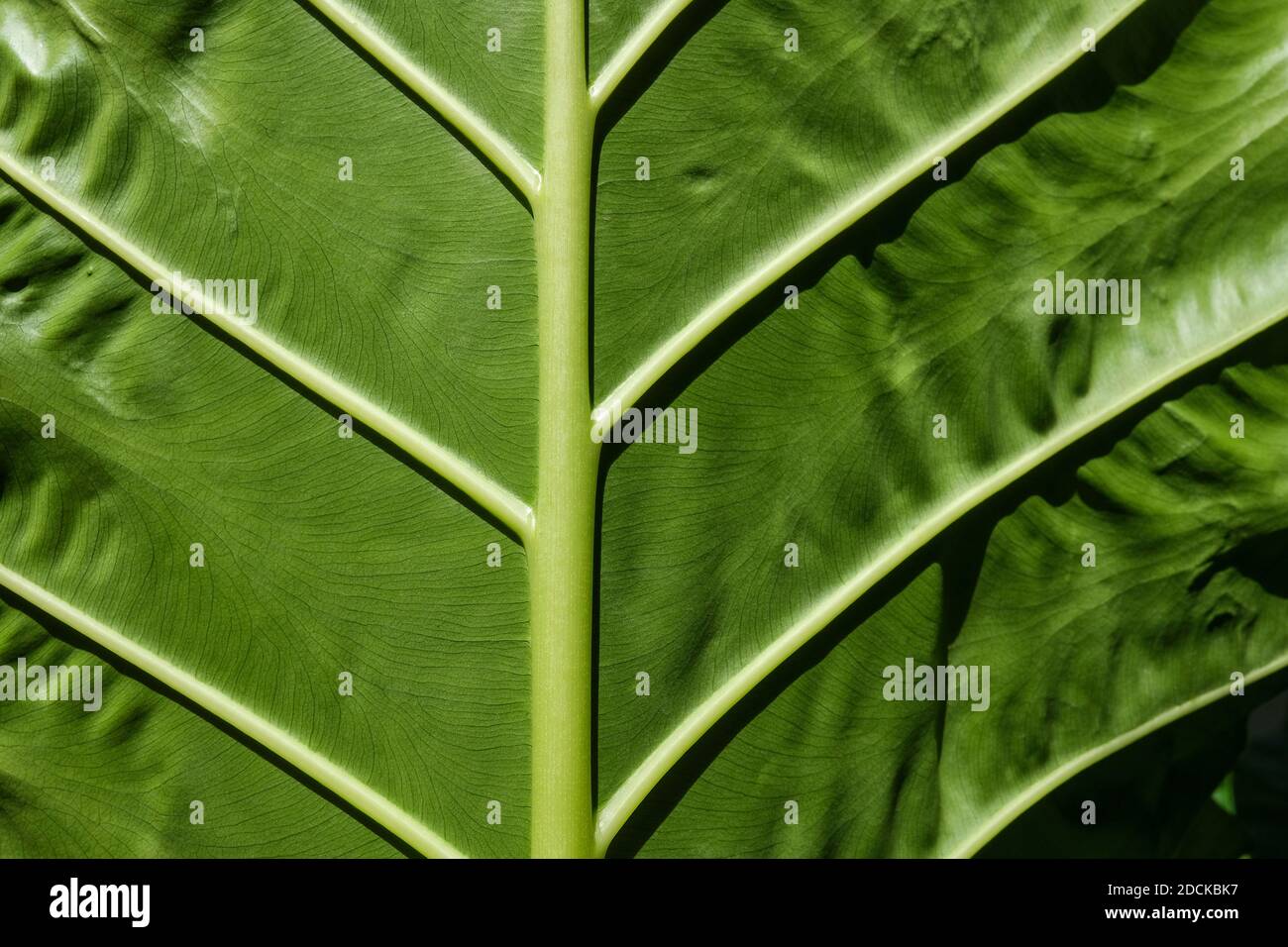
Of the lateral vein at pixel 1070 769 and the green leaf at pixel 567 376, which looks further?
the lateral vein at pixel 1070 769

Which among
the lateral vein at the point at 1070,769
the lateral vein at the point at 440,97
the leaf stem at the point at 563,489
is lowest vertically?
the lateral vein at the point at 1070,769

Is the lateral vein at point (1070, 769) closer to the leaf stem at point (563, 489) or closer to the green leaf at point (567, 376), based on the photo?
the green leaf at point (567, 376)

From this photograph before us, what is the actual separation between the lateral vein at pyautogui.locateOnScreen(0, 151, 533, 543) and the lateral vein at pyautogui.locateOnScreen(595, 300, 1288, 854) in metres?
0.26

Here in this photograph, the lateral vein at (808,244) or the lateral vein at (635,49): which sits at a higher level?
the lateral vein at (635,49)

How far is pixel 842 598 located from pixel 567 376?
1.19ft

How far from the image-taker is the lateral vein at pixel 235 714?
37.0 inches

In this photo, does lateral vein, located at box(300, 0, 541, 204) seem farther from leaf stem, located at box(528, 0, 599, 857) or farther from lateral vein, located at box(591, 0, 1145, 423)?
lateral vein, located at box(591, 0, 1145, 423)

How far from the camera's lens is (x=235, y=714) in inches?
37.4

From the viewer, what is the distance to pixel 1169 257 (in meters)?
1.00

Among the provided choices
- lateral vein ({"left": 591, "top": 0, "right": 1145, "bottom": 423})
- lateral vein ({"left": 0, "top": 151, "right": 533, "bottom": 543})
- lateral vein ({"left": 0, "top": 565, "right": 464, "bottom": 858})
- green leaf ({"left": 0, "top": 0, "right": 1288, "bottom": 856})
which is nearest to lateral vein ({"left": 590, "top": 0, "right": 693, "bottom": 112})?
green leaf ({"left": 0, "top": 0, "right": 1288, "bottom": 856})

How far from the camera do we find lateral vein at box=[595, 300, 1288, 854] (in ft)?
3.04

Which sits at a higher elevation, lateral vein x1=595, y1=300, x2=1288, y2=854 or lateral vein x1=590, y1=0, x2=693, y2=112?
lateral vein x1=590, y1=0, x2=693, y2=112

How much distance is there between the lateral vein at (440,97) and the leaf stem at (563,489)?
2 centimetres

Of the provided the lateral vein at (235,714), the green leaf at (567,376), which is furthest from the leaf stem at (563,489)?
the lateral vein at (235,714)
